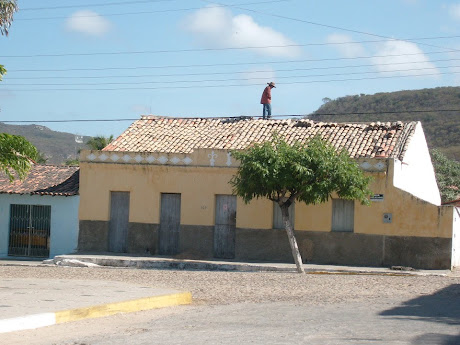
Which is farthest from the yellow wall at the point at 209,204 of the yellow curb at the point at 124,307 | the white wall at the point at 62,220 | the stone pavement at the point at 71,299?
the yellow curb at the point at 124,307

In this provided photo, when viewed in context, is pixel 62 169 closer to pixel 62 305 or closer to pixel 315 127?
pixel 315 127

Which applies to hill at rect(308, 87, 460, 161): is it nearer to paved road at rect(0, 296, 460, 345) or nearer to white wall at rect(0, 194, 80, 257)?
white wall at rect(0, 194, 80, 257)

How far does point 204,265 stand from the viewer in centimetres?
2245

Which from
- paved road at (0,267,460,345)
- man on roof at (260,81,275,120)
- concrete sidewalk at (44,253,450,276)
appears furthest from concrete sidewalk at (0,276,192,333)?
man on roof at (260,81,275,120)

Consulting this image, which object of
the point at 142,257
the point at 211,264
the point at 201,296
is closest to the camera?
the point at 201,296

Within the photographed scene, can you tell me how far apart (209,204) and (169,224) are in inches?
66.8

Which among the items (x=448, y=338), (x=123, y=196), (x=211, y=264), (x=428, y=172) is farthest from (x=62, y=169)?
(x=448, y=338)

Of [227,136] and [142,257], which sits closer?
[142,257]

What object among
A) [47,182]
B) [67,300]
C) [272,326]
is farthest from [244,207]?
[272,326]

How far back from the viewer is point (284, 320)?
35.5 ft

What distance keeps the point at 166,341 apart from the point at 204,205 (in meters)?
15.4

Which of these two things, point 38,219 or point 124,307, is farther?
point 38,219

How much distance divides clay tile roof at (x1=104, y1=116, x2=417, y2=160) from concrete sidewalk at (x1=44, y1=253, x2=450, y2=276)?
12.7ft

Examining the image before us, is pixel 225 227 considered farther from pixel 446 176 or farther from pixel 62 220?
pixel 446 176
